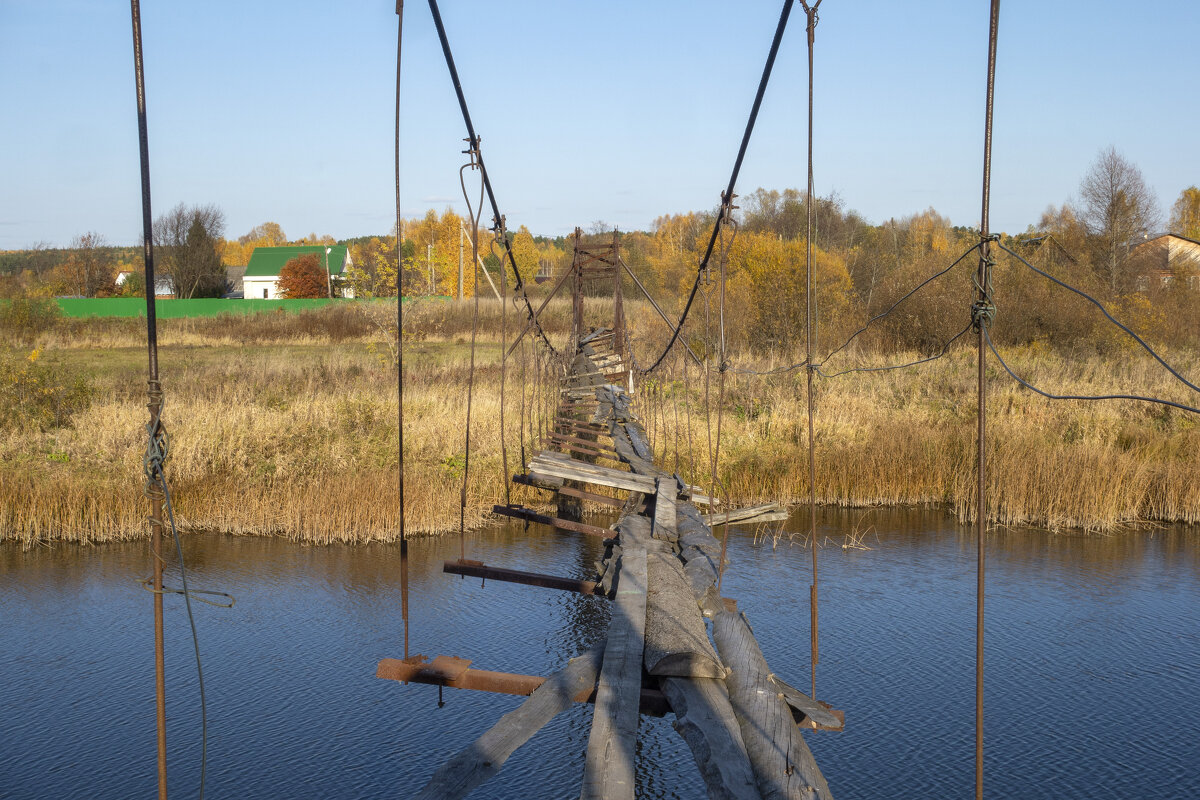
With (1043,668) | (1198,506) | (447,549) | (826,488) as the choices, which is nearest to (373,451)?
(447,549)

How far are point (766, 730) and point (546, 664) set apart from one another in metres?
3.41

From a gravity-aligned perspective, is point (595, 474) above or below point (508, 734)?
above

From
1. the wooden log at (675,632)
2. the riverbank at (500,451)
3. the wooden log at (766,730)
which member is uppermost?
the wooden log at (675,632)

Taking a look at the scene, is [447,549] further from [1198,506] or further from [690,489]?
[1198,506]

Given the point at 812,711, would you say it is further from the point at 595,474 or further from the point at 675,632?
the point at 595,474

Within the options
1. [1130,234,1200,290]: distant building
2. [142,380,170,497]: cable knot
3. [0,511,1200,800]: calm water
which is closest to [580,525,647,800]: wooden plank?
[142,380,170,497]: cable knot

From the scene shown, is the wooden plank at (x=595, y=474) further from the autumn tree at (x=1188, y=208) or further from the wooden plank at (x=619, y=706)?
the autumn tree at (x=1188, y=208)

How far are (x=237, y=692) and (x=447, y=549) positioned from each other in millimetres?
2792

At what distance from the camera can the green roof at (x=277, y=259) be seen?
129 feet

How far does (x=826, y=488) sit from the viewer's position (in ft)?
29.4

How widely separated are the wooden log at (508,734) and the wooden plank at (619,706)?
0.23 ft

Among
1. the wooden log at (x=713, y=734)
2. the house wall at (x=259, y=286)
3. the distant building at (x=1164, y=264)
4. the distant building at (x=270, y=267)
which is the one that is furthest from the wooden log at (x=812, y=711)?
the house wall at (x=259, y=286)

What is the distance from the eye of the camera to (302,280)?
114ft

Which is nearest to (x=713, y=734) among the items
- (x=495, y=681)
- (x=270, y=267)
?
(x=495, y=681)
